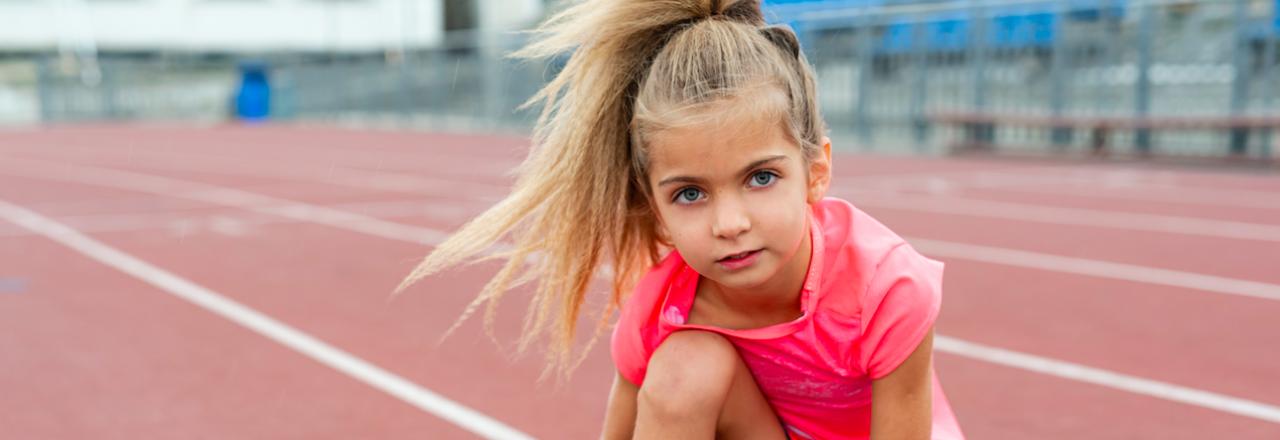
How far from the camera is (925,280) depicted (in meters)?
2.12

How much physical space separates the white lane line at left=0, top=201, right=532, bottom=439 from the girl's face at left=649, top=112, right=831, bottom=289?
4.91ft

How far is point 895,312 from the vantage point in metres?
2.08

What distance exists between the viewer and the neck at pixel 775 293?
224 centimetres

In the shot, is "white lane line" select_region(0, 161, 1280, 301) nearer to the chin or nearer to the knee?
the knee

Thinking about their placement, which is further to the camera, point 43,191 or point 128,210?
point 43,191

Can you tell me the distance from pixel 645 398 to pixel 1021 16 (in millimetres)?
13150

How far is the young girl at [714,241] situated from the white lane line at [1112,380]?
5.24ft

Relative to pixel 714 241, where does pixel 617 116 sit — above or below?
above

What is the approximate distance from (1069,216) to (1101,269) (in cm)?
245

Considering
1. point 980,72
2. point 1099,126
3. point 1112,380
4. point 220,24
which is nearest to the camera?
point 1112,380

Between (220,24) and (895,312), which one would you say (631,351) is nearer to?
(895,312)

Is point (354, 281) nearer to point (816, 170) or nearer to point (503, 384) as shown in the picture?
point (503, 384)

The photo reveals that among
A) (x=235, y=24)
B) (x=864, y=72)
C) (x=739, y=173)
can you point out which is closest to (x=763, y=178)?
(x=739, y=173)

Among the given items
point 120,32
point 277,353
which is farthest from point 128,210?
point 120,32
